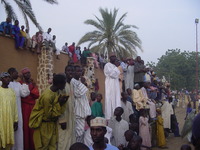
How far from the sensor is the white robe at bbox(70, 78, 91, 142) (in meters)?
4.58

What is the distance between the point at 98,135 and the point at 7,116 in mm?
2109

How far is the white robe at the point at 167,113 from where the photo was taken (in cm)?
1061

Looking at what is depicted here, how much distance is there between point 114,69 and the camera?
668cm

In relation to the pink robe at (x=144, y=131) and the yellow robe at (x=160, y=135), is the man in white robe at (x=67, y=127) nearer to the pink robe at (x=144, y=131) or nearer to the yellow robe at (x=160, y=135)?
the pink robe at (x=144, y=131)

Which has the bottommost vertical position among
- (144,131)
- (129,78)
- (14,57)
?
(144,131)

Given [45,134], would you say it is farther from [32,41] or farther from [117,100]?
[32,41]

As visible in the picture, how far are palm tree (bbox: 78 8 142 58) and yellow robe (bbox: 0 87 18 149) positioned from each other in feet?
48.8

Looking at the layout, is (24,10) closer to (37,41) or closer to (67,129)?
(37,41)

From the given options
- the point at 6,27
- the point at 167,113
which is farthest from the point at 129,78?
the point at 6,27

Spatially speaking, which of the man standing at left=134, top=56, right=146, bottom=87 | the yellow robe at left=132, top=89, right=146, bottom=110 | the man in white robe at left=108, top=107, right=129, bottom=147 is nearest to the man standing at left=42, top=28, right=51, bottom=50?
the man standing at left=134, top=56, right=146, bottom=87

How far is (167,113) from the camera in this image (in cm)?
1066

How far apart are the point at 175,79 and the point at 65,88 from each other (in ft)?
127

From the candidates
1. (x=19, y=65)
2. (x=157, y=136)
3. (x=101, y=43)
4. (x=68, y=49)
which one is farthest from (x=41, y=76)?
(x=101, y=43)

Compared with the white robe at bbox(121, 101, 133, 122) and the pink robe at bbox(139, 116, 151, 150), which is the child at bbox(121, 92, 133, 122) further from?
the pink robe at bbox(139, 116, 151, 150)
